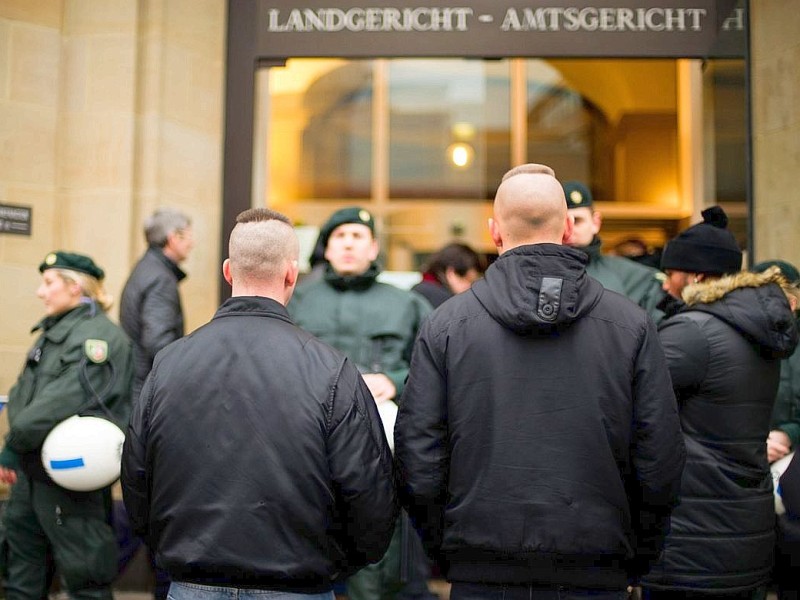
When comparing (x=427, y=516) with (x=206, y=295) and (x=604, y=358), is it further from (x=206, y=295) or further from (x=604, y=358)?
(x=206, y=295)

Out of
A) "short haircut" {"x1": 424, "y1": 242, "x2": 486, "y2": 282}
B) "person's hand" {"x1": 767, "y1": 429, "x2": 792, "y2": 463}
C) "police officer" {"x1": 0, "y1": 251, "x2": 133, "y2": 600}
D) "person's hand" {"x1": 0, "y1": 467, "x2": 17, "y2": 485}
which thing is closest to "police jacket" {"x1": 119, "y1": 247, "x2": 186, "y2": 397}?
"police officer" {"x1": 0, "y1": 251, "x2": 133, "y2": 600}

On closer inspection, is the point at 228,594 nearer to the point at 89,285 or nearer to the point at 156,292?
the point at 89,285

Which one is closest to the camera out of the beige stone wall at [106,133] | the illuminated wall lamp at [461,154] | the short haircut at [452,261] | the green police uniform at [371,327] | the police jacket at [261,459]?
the police jacket at [261,459]

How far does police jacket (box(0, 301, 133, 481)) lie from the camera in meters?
4.39

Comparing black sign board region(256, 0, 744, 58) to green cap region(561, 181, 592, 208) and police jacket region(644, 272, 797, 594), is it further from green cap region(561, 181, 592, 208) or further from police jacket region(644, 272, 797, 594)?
police jacket region(644, 272, 797, 594)

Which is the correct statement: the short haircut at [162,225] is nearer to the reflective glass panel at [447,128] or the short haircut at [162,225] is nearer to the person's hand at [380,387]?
the person's hand at [380,387]

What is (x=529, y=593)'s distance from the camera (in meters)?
2.49

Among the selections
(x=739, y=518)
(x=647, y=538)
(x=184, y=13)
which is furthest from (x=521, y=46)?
(x=647, y=538)

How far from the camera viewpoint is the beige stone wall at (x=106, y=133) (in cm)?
595

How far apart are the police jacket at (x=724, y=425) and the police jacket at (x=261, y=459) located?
1.39 meters

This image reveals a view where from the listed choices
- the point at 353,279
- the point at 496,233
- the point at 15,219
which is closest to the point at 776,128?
the point at 353,279

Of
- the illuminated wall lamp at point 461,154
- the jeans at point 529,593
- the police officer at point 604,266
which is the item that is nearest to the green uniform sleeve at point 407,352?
the police officer at point 604,266

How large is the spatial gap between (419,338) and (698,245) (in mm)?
1598

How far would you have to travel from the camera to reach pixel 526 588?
2.49m
